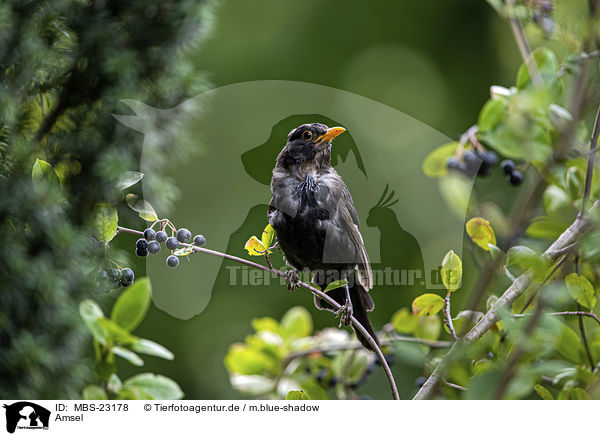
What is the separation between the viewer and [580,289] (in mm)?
388

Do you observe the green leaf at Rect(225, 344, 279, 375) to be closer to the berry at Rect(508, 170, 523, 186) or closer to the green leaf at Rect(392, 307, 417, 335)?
the green leaf at Rect(392, 307, 417, 335)

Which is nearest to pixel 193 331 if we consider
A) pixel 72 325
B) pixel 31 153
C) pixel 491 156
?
pixel 72 325

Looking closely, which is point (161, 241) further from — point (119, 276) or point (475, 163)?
point (475, 163)

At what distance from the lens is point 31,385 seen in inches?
26.6

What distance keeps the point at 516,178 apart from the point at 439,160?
0.08 meters

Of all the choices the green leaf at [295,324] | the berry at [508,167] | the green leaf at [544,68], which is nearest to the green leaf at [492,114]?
the green leaf at [544,68]

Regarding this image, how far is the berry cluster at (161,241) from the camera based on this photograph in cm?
50

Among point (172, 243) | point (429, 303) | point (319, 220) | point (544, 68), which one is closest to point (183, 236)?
point (172, 243)

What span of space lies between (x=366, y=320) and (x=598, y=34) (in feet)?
1.06

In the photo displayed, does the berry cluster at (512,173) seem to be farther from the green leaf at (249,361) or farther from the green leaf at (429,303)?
the green leaf at (249,361)

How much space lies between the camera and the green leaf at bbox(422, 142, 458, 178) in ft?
1.51

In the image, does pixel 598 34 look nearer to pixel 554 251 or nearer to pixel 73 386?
pixel 554 251

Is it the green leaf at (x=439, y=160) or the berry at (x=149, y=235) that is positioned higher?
the green leaf at (x=439, y=160)

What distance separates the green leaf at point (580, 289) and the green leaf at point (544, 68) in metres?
0.15
